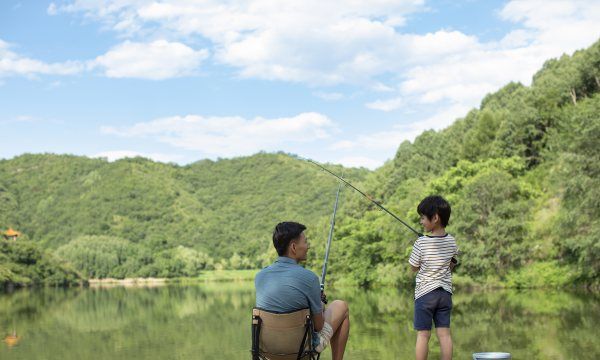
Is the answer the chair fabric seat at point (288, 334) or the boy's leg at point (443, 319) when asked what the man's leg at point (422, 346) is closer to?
the boy's leg at point (443, 319)

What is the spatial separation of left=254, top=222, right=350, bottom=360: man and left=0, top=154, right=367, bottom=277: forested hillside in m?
79.4

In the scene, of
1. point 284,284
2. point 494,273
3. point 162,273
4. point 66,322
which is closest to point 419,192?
point 494,273

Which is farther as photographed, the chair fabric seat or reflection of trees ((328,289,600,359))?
reflection of trees ((328,289,600,359))

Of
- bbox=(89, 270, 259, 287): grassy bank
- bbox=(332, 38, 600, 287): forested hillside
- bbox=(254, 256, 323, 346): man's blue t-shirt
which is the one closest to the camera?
bbox=(254, 256, 323, 346): man's blue t-shirt

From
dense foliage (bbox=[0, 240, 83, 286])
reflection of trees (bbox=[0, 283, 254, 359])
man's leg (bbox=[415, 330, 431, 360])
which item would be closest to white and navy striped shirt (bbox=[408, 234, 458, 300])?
man's leg (bbox=[415, 330, 431, 360])

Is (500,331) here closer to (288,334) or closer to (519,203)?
(288,334)

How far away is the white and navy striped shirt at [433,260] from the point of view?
5148mm

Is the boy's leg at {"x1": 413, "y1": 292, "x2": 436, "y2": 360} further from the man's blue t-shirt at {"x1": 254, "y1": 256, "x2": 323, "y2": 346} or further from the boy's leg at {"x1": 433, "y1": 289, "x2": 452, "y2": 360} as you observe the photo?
the man's blue t-shirt at {"x1": 254, "y1": 256, "x2": 323, "y2": 346}

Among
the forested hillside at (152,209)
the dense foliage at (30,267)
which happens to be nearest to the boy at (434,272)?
the dense foliage at (30,267)

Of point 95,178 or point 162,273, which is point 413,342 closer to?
point 162,273

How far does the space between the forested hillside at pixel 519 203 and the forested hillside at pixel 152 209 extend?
4099cm

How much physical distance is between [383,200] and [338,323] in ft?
173

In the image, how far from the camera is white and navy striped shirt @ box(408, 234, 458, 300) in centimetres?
515

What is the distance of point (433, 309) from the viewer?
521 cm
